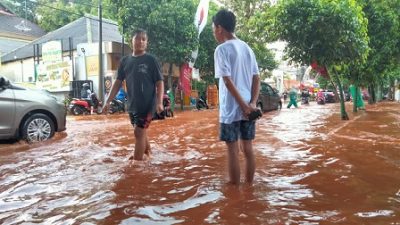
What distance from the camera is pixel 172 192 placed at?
354 cm

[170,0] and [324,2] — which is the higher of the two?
[170,0]

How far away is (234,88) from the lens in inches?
132

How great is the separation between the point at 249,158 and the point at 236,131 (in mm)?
338

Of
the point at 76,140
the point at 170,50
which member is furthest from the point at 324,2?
the point at 170,50

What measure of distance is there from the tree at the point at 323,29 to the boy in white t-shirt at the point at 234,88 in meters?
7.75

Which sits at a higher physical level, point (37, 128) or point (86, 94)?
point (86, 94)

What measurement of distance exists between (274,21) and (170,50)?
9.46 m

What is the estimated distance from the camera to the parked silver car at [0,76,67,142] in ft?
22.6

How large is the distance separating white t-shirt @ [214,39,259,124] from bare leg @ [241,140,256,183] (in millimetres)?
296

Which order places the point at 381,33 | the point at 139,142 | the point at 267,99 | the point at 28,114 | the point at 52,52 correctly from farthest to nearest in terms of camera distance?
the point at 52,52 → the point at 267,99 → the point at 381,33 → the point at 28,114 → the point at 139,142

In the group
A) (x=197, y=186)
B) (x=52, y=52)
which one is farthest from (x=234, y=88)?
(x=52, y=52)

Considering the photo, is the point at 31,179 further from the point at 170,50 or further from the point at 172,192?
the point at 170,50

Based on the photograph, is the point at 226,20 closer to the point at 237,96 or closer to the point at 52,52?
Result: the point at 237,96

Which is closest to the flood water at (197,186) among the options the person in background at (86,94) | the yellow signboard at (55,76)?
the person in background at (86,94)
